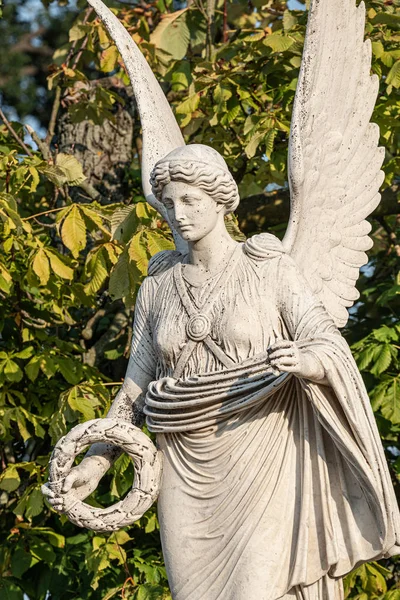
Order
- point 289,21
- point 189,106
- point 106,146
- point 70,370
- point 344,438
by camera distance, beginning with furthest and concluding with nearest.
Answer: point 106,146 → point 289,21 → point 189,106 → point 70,370 → point 344,438

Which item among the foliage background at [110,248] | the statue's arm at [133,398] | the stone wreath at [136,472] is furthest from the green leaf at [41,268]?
the stone wreath at [136,472]

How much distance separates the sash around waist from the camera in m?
5.54

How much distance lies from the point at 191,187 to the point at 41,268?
2.94 metres

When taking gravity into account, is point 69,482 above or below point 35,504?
above

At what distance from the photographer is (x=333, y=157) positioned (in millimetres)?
6125

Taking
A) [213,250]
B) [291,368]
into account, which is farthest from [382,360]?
[291,368]

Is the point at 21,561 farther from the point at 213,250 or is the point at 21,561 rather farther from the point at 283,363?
the point at 283,363

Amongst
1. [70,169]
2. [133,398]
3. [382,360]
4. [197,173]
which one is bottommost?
[382,360]

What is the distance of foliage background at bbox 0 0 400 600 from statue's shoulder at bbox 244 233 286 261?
6.87 ft

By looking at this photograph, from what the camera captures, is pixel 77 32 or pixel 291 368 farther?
pixel 77 32

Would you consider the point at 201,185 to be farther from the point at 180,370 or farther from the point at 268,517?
the point at 268,517

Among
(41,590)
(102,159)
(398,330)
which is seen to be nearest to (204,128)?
(102,159)

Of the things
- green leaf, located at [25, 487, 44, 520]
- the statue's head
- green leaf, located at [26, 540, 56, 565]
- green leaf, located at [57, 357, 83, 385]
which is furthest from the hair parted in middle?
green leaf, located at [26, 540, 56, 565]

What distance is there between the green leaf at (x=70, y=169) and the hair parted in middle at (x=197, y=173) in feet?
10.1
